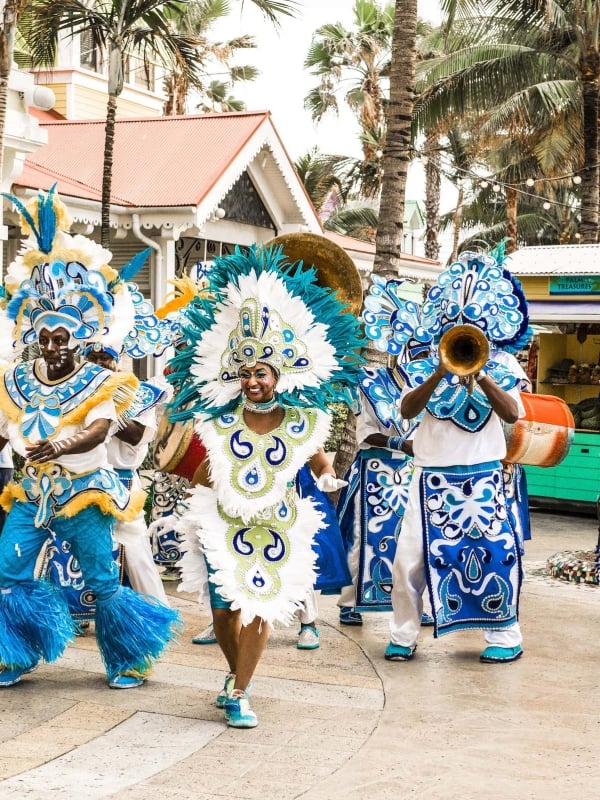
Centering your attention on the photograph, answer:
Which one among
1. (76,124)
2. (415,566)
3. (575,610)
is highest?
(76,124)

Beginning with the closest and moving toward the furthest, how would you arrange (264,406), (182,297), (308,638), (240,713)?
Result: (240,713)
(264,406)
(308,638)
(182,297)

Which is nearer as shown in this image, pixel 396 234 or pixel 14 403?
pixel 14 403

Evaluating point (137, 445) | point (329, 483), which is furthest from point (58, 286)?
point (329, 483)

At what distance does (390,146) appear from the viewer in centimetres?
1053

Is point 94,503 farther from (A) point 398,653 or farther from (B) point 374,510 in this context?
(B) point 374,510

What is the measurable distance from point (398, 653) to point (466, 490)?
0.92 metres

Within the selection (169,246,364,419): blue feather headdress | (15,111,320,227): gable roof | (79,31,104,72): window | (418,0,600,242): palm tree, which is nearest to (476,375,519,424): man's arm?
(169,246,364,419): blue feather headdress

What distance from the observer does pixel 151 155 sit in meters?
17.3

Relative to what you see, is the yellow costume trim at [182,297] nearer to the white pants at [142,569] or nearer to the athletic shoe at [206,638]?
the white pants at [142,569]

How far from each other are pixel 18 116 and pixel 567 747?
27.9 feet

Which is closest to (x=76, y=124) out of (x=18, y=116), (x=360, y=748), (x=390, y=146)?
(x=18, y=116)

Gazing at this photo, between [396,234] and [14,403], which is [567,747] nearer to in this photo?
[14,403]

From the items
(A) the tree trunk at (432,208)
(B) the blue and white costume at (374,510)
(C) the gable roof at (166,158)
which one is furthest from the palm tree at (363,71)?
(B) the blue and white costume at (374,510)

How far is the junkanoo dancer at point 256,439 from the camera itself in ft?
16.9
